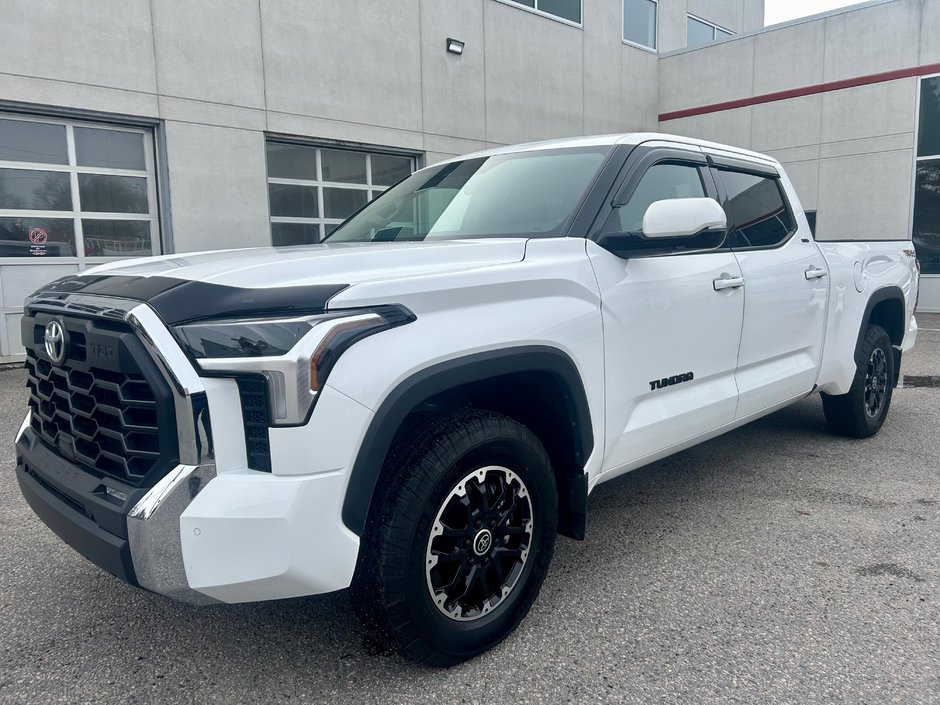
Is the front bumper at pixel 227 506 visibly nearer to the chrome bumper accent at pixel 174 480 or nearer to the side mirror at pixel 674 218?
the chrome bumper accent at pixel 174 480

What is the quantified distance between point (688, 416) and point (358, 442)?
177 cm

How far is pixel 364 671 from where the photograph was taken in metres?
2.39

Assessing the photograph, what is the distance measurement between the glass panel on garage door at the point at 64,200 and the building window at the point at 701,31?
13.9 meters

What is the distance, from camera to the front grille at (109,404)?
1919 mm

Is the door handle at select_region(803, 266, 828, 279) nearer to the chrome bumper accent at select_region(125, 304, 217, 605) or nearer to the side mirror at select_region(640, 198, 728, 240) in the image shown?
the side mirror at select_region(640, 198, 728, 240)

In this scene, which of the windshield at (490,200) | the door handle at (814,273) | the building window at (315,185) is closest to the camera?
the windshield at (490,200)

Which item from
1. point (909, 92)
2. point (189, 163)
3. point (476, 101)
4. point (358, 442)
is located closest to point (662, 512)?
point (358, 442)

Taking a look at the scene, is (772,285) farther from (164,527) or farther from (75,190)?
(75,190)

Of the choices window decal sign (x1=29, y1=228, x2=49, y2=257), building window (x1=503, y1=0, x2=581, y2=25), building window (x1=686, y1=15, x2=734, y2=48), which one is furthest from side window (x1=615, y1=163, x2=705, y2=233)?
building window (x1=686, y1=15, x2=734, y2=48)

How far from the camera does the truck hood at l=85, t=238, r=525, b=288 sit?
6.83 feet

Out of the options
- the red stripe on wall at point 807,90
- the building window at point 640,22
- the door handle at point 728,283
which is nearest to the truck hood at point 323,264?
the door handle at point 728,283

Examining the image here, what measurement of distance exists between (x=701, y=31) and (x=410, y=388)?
1950cm

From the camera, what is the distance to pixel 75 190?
29.4 ft

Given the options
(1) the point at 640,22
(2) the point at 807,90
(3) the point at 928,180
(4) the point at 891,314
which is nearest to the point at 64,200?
(4) the point at 891,314
